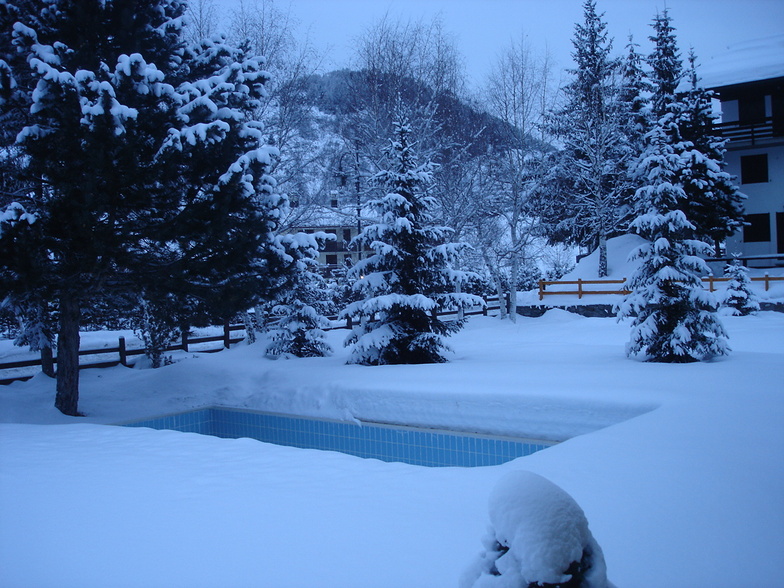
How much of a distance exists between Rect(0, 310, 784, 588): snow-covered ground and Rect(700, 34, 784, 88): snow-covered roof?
1818cm

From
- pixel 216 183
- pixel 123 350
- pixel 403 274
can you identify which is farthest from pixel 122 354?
pixel 403 274

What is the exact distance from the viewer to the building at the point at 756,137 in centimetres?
2189

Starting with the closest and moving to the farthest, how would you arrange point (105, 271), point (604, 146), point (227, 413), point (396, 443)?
point (396, 443) < point (105, 271) < point (227, 413) < point (604, 146)

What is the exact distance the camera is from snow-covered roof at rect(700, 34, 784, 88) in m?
21.2

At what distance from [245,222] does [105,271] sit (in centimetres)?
224

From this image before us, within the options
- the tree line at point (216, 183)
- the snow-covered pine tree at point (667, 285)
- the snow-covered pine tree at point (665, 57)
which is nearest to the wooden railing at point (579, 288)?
the tree line at point (216, 183)

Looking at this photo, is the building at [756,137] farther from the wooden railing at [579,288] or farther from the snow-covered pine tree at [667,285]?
the snow-covered pine tree at [667,285]

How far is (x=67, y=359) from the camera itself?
916 cm

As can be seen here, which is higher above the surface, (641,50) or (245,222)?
(641,50)

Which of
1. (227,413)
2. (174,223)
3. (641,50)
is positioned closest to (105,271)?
(174,223)

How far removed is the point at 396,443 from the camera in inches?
316

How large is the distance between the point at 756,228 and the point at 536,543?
25.9 meters

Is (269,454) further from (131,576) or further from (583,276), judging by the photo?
(583,276)

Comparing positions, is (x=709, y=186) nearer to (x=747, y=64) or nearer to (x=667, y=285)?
(x=747, y=64)
